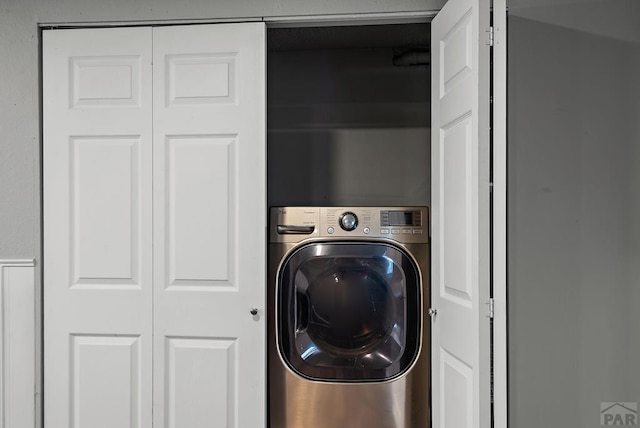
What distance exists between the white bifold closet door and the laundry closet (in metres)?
1.06

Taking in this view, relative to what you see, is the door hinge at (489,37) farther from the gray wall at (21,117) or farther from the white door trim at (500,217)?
the gray wall at (21,117)

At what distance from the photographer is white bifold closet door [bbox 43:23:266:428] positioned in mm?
2471

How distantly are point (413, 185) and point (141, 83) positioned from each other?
5.42 ft

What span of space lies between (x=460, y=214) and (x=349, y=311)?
788mm

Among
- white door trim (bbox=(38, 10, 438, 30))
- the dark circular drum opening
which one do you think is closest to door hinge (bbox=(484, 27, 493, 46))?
white door trim (bbox=(38, 10, 438, 30))

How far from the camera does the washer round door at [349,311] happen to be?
102 inches

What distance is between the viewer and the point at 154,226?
2.51 m

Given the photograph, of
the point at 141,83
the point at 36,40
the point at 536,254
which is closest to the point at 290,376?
the point at 536,254

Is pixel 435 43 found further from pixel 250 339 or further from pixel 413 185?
pixel 250 339

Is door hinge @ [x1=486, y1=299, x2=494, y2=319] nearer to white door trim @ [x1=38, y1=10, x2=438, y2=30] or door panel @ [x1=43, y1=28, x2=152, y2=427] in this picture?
white door trim @ [x1=38, y1=10, x2=438, y2=30]

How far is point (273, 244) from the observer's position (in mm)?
2629

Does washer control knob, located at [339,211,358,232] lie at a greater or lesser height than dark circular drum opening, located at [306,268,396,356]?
greater

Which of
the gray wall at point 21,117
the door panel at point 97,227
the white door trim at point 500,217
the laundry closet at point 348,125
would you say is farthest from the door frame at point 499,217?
the gray wall at point 21,117

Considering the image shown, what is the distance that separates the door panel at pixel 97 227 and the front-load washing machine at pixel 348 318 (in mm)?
578
